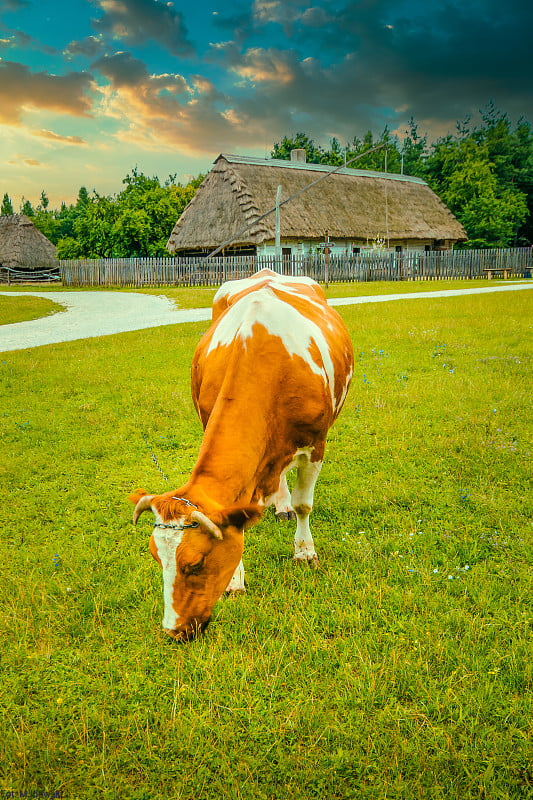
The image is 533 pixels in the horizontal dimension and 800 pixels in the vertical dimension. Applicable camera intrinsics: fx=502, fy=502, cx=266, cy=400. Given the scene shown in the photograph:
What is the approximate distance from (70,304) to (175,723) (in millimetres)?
21080

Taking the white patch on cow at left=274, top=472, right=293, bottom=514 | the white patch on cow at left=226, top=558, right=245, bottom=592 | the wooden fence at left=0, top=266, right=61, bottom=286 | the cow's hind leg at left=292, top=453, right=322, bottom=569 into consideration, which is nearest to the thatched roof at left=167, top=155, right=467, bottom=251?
the wooden fence at left=0, top=266, right=61, bottom=286

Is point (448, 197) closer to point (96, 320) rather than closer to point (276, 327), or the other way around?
point (96, 320)

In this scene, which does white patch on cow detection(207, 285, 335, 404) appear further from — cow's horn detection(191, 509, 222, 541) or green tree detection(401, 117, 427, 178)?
green tree detection(401, 117, 427, 178)

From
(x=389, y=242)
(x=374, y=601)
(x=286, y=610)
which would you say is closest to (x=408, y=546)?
(x=374, y=601)

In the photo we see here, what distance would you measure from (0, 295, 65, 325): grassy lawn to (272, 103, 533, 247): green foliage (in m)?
38.3

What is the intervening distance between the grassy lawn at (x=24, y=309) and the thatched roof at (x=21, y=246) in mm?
22721

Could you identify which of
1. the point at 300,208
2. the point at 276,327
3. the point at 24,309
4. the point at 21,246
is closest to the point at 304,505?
the point at 276,327

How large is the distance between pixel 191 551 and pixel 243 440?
0.65 m

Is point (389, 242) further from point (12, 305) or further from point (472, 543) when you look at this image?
point (472, 543)

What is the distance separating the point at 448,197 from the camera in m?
48.8

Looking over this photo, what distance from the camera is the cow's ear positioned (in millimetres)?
2375

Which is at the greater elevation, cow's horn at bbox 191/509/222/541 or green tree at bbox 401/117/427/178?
green tree at bbox 401/117/427/178

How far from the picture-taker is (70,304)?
69.7ft

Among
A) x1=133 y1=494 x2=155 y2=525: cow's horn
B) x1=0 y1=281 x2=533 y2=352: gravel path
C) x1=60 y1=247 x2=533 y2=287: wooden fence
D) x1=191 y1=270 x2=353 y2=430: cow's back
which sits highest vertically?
x1=60 y1=247 x2=533 y2=287: wooden fence
